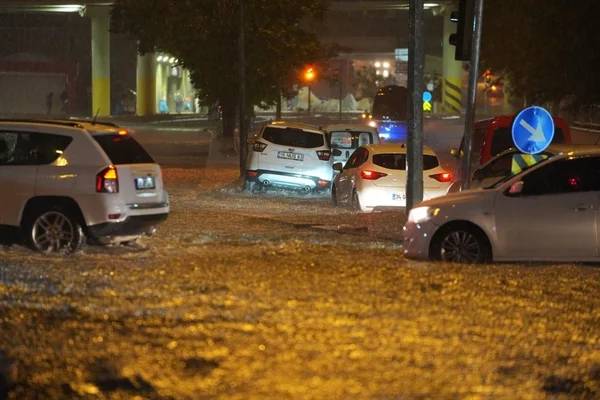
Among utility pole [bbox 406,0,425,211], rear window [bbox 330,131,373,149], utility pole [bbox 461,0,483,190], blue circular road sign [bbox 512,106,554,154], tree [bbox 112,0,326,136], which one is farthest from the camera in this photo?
tree [bbox 112,0,326,136]

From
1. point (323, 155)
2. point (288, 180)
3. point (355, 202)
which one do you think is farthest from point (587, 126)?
point (355, 202)

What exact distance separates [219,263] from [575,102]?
15368 mm

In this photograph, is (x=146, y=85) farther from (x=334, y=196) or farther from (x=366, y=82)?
(x=334, y=196)

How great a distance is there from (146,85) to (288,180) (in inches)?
2017

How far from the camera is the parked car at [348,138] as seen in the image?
27156mm

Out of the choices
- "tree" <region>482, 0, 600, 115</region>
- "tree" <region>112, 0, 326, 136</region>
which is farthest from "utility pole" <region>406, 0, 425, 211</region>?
"tree" <region>112, 0, 326, 136</region>

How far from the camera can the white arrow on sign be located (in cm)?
1614

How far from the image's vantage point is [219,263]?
11.7m

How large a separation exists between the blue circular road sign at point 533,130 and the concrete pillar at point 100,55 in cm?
5806

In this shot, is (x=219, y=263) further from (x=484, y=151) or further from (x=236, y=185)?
(x=236, y=185)

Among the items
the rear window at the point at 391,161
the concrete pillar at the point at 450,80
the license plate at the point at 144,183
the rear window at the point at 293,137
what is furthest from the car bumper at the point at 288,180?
the concrete pillar at the point at 450,80

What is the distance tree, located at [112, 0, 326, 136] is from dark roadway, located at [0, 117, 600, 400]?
20598 mm

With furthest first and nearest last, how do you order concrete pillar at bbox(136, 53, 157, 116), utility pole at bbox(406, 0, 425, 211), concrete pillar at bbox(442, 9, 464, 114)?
concrete pillar at bbox(136, 53, 157, 116), concrete pillar at bbox(442, 9, 464, 114), utility pole at bbox(406, 0, 425, 211)

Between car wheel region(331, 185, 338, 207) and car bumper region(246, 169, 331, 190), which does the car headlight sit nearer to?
car wheel region(331, 185, 338, 207)
